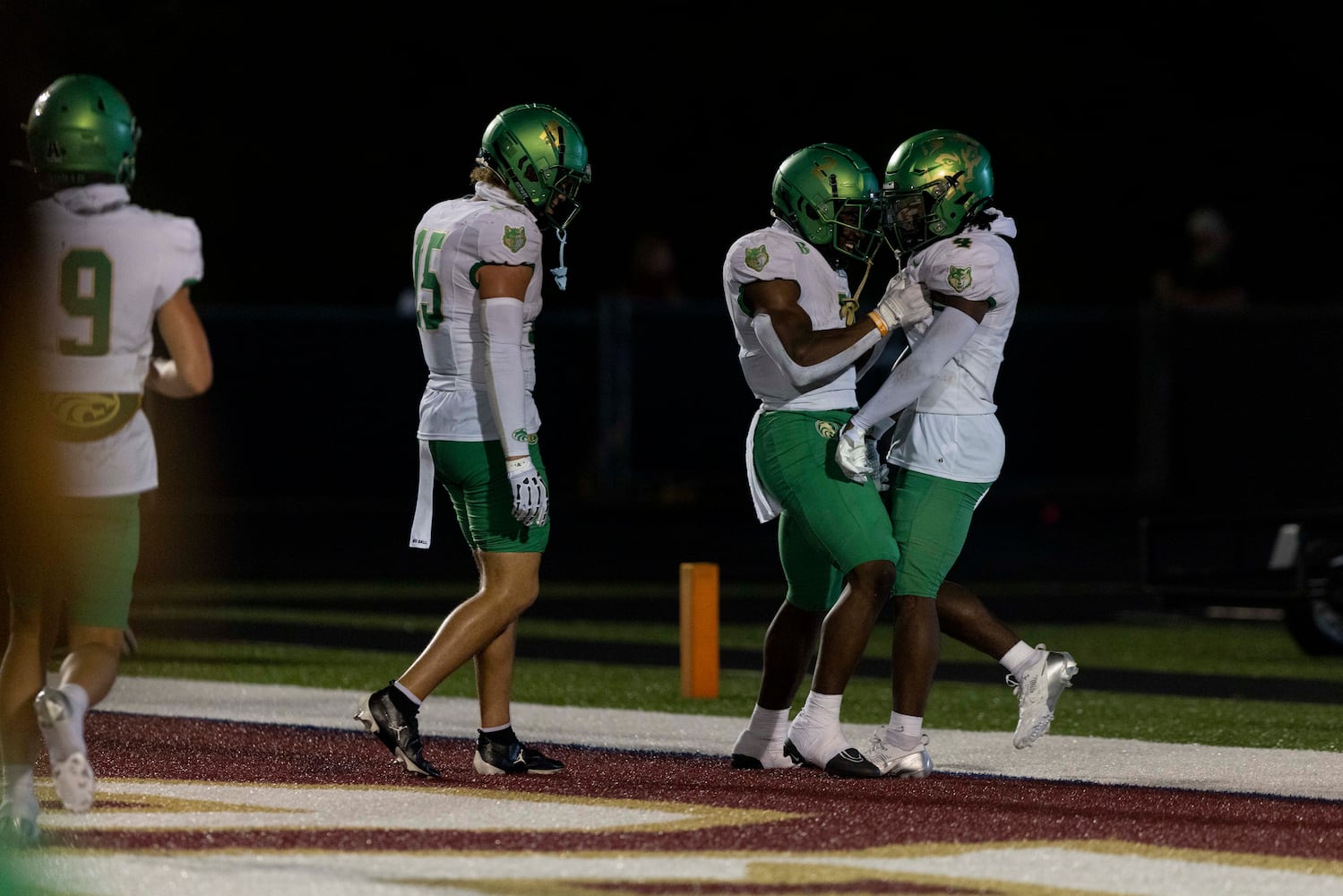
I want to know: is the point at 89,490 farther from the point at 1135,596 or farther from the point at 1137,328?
the point at 1137,328

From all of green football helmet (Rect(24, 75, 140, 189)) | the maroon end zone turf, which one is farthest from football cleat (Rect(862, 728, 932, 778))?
green football helmet (Rect(24, 75, 140, 189))

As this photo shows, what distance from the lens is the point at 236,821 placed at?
23.6ft

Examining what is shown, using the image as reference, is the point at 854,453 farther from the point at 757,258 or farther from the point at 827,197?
the point at 827,197

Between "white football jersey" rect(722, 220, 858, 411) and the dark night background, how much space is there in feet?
35.8

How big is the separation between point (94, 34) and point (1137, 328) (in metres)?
9.19

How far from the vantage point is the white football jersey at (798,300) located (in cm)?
845

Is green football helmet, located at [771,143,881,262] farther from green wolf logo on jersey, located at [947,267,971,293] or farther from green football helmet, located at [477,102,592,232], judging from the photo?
green football helmet, located at [477,102,592,232]

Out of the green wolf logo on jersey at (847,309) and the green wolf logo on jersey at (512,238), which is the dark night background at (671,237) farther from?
the green wolf logo on jersey at (512,238)

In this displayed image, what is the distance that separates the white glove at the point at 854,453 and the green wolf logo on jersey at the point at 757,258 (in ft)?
1.83

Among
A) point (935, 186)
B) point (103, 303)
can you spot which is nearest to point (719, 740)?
point (935, 186)

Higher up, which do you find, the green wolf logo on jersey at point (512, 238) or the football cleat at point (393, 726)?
the green wolf logo on jersey at point (512, 238)

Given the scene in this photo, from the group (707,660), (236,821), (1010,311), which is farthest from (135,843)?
(707,660)

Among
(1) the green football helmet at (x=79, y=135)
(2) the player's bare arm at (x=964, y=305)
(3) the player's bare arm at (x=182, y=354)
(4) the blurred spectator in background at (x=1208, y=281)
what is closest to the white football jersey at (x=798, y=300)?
(2) the player's bare arm at (x=964, y=305)

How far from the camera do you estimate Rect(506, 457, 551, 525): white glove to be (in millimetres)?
8102
